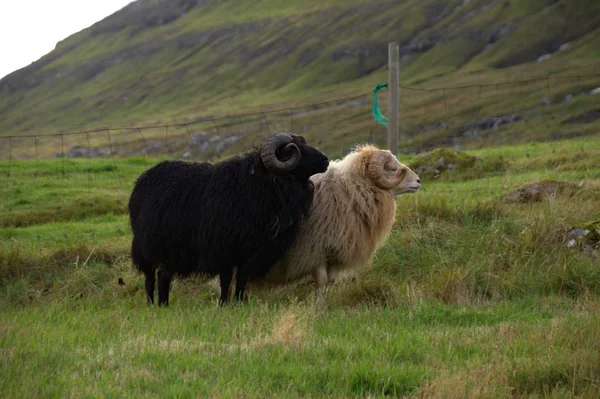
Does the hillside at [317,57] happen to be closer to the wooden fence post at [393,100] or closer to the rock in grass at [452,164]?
the rock in grass at [452,164]

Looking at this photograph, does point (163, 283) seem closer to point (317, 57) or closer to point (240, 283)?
point (240, 283)

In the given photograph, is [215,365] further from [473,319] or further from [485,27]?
[485,27]

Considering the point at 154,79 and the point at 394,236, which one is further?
the point at 154,79

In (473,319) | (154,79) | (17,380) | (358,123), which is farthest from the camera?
(154,79)

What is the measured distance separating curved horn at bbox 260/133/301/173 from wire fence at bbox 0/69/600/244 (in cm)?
82

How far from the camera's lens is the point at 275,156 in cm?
1095

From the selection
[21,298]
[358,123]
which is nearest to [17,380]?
[21,298]

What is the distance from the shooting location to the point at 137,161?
3038cm

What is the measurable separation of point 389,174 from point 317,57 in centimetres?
14782

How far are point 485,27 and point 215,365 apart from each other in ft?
445

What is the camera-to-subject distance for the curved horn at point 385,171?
39.5 ft

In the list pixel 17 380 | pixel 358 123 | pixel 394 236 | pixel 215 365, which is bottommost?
pixel 358 123

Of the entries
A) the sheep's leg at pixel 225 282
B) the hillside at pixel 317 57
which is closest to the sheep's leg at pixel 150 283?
the sheep's leg at pixel 225 282

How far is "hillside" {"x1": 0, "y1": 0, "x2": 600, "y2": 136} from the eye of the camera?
120 metres
